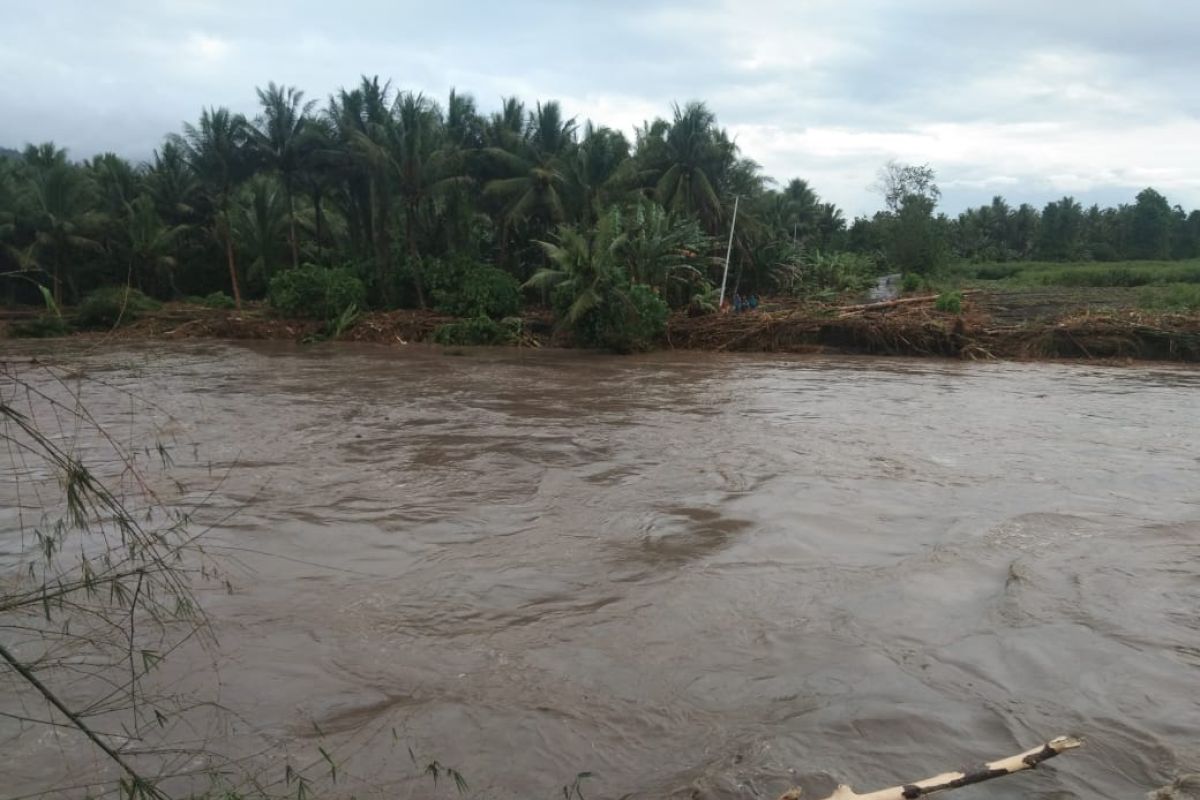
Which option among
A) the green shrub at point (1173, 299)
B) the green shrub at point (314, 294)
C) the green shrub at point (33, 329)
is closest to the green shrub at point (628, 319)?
the green shrub at point (314, 294)

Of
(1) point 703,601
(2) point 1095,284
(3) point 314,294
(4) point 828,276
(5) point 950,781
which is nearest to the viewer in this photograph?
(5) point 950,781

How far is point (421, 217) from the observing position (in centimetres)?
3177

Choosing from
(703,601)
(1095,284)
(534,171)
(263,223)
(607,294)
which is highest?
(534,171)

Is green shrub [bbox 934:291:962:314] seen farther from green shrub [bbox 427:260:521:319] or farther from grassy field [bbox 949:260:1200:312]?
green shrub [bbox 427:260:521:319]

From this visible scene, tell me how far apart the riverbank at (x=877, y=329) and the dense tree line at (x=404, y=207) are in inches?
80.6

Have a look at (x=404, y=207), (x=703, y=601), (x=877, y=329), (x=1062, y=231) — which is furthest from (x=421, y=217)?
(x=1062, y=231)

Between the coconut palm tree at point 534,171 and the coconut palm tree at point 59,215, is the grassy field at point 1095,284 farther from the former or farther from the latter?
the coconut palm tree at point 59,215

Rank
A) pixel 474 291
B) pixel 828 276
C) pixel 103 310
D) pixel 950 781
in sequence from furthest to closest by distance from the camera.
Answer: pixel 828 276 → pixel 103 310 → pixel 474 291 → pixel 950 781

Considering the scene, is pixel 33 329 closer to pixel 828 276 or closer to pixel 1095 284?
pixel 828 276

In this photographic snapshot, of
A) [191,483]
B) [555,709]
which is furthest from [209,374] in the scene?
[555,709]

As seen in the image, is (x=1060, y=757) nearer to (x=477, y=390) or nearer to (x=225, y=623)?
(x=225, y=623)

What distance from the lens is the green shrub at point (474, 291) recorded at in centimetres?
2705

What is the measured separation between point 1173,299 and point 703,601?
82.5 ft

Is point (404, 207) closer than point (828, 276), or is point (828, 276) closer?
point (404, 207)
